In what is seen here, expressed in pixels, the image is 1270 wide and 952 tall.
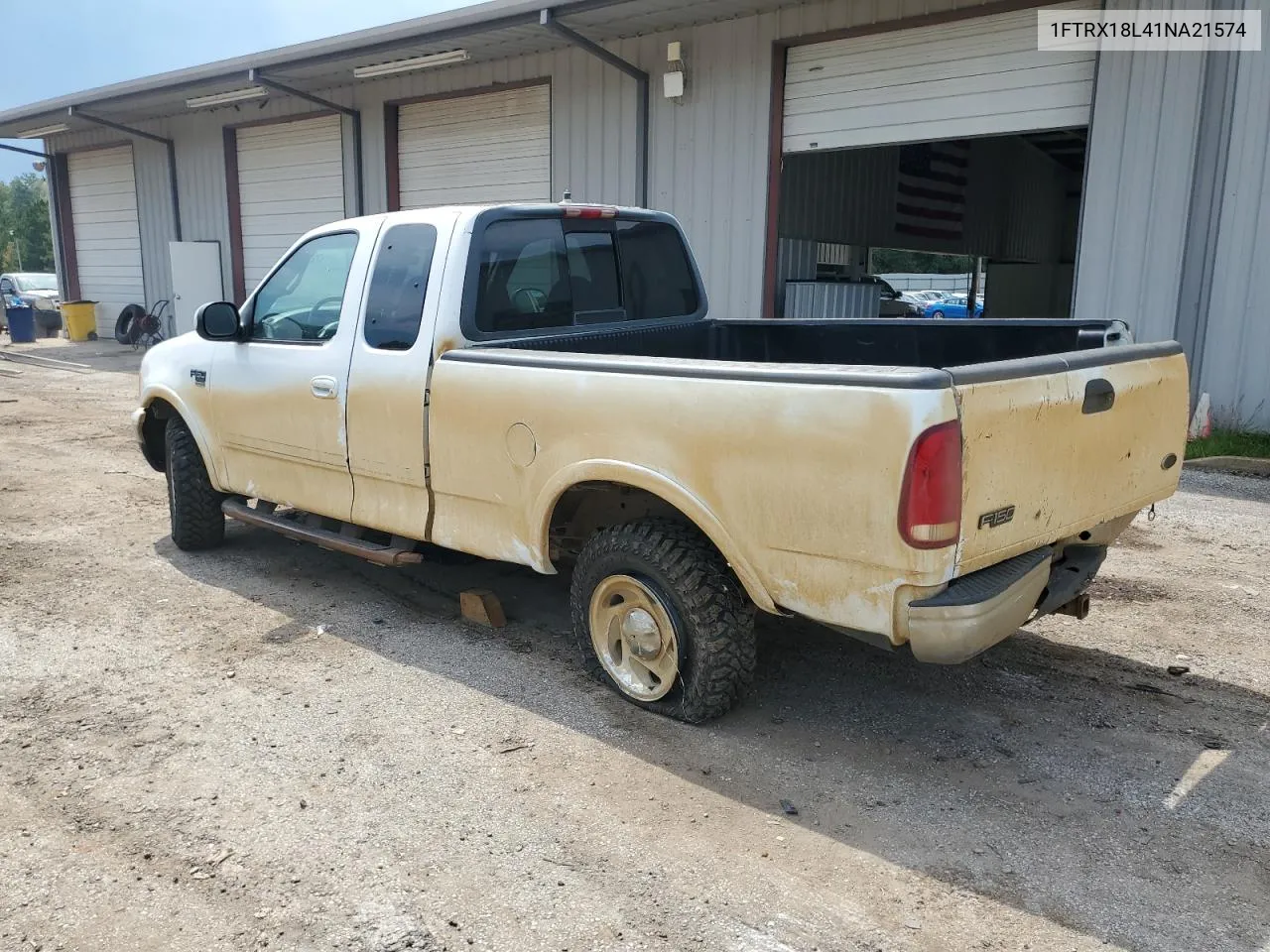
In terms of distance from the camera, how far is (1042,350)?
4801 mm

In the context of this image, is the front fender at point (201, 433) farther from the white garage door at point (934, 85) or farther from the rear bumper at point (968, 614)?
the white garage door at point (934, 85)

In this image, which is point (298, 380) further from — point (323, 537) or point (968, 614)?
point (968, 614)

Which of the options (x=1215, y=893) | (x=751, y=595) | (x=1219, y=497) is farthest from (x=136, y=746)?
(x=1219, y=497)

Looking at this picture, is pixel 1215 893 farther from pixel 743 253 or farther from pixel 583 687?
pixel 743 253

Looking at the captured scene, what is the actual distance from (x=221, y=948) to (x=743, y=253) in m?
10.4

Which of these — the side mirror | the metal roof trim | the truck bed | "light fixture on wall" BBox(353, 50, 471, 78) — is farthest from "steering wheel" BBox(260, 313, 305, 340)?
"light fixture on wall" BBox(353, 50, 471, 78)

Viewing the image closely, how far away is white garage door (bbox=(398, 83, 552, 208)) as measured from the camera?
1414 cm

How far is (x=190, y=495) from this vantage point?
616cm

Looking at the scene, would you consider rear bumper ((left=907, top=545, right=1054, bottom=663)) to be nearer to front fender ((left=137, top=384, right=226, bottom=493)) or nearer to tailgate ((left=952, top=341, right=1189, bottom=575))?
tailgate ((left=952, top=341, right=1189, bottom=575))

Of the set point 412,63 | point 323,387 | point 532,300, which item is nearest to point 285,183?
point 412,63

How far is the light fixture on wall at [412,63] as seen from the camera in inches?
539

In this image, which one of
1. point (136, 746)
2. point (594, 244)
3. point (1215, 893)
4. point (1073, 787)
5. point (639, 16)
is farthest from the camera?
point (639, 16)

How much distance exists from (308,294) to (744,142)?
7.71m

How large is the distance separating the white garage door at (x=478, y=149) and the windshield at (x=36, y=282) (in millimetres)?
19184
